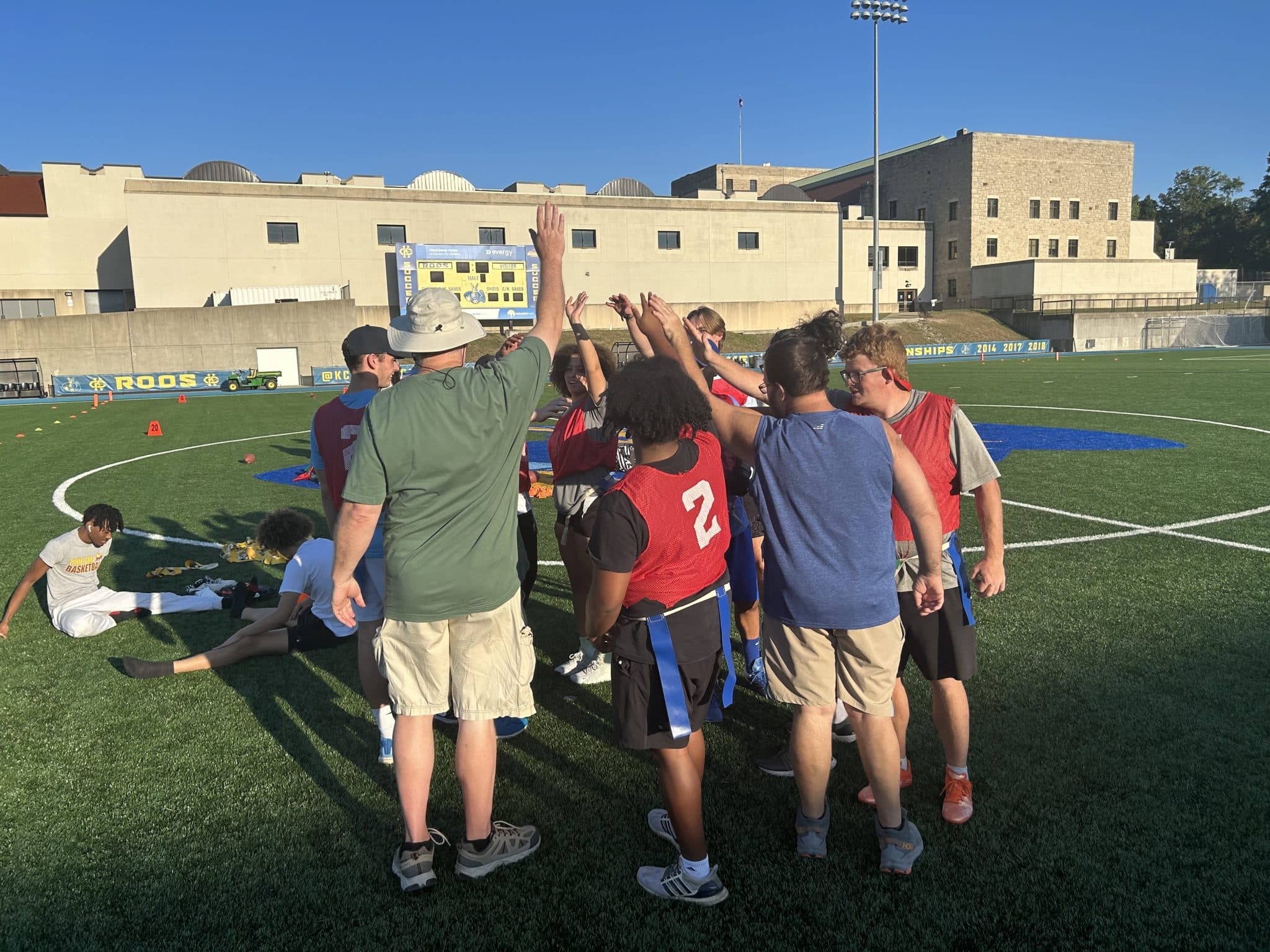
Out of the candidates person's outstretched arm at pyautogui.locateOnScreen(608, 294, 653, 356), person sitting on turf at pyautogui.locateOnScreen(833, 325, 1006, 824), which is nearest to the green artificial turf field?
person sitting on turf at pyautogui.locateOnScreen(833, 325, 1006, 824)

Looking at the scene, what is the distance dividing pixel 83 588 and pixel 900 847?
19.2 ft

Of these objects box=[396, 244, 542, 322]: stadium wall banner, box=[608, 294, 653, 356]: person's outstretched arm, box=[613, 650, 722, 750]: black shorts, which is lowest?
box=[613, 650, 722, 750]: black shorts

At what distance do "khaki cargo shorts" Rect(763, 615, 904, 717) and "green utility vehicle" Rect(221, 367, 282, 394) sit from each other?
3863cm

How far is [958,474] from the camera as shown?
3.39m

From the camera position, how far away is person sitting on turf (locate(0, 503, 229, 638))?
5.82 meters

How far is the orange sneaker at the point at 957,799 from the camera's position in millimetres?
3410

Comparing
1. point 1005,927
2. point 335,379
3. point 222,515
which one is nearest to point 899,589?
point 1005,927

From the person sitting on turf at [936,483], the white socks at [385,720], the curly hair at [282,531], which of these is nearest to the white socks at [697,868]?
the person sitting on turf at [936,483]

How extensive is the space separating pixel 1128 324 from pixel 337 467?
61301 mm

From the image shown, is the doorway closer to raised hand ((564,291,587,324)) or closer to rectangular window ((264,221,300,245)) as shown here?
rectangular window ((264,221,300,245))

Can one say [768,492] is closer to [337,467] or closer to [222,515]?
[337,467]

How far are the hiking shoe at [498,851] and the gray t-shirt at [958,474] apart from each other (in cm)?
181

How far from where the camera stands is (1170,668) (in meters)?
4.75

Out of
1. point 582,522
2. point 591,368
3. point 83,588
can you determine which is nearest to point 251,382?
point 83,588
